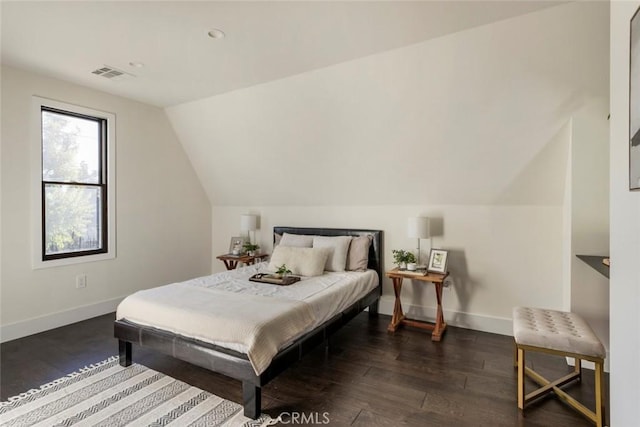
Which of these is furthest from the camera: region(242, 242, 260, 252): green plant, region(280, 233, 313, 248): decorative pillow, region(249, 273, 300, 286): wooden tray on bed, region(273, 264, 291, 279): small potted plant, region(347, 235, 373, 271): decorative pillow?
region(242, 242, 260, 252): green plant

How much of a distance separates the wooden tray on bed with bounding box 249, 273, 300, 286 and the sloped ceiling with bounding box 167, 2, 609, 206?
1.46m

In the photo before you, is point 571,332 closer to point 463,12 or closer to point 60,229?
point 463,12

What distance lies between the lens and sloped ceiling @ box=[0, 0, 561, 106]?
7.28 feet

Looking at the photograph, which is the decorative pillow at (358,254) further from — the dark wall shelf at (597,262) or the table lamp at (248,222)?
the dark wall shelf at (597,262)

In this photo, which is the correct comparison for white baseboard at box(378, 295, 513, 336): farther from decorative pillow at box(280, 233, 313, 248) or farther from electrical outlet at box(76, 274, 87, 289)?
electrical outlet at box(76, 274, 87, 289)

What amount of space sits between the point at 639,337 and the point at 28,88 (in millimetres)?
4867

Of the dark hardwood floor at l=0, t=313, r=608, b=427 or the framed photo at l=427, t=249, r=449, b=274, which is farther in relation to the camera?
the framed photo at l=427, t=249, r=449, b=274

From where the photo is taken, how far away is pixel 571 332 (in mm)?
2189

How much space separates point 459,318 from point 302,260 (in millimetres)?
1863

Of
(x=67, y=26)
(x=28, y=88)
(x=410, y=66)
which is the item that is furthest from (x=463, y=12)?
(x=28, y=88)

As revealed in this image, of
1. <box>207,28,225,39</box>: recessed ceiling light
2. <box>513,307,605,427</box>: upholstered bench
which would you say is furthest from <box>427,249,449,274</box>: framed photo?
<box>207,28,225,39</box>: recessed ceiling light

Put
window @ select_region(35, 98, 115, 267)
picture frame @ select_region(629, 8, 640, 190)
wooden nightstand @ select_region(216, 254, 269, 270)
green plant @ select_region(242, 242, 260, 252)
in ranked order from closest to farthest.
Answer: picture frame @ select_region(629, 8, 640, 190)
window @ select_region(35, 98, 115, 267)
wooden nightstand @ select_region(216, 254, 269, 270)
green plant @ select_region(242, 242, 260, 252)

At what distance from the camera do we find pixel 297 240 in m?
4.27

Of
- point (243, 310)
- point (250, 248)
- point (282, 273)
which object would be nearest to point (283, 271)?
point (282, 273)
